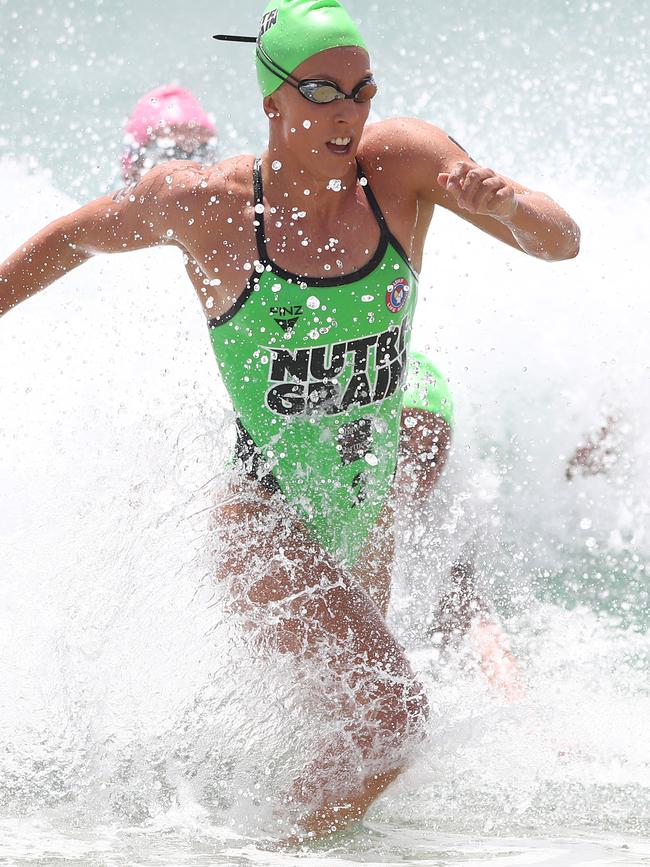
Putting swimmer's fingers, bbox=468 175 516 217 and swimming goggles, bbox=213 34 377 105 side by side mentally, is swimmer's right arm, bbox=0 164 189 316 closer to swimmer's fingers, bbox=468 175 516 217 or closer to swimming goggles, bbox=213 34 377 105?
swimming goggles, bbox=213 34 377 105

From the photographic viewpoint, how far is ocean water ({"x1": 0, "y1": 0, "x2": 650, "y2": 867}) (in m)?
2.91

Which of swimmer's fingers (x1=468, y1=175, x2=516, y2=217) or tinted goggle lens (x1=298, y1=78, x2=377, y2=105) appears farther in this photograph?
tinted goggle lens (x1=298, y1=78, x2=377, y2=105)

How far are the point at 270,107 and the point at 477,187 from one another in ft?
2.60

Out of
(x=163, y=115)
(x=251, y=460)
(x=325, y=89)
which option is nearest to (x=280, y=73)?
(x=325, y=89)

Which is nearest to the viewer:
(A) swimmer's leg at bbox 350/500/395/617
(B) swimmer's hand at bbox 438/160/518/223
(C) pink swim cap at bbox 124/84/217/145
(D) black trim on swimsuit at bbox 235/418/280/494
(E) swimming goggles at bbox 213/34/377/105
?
(B) swimmer's hand at bbox 438/160/518/223

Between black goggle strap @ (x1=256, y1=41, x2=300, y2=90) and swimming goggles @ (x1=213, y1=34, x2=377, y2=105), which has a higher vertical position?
black goggle strap @ (x1=256, y1=41, x2=300, y2=90)

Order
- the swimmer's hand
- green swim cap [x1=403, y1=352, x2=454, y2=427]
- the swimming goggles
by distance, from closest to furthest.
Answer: the swimmer's hand, the swimming goggles, green swim cap [x1=403, y1=352, x2=454, y2=427]

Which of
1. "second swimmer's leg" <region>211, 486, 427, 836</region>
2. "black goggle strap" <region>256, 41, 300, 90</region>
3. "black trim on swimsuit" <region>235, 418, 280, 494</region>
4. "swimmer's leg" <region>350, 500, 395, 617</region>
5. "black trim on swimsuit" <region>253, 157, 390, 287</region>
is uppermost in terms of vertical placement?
"black goggle strap" <region>256, 41, 300, 90</region>

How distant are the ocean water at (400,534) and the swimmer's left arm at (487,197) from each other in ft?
Result: 3.40

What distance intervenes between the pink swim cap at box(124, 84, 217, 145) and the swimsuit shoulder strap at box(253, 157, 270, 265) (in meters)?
2.68

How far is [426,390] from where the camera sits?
13.0 ft

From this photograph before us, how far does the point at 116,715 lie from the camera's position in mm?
3244

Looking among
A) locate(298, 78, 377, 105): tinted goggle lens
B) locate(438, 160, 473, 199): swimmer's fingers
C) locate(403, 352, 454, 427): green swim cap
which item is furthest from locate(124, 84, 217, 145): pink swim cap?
locate(438, 160, 473, 199): swimmer's fingers

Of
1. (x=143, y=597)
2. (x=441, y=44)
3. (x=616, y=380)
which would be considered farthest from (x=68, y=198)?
(x=143, y=597)
